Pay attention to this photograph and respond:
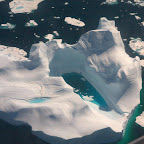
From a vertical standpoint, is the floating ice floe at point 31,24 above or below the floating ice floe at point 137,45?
below

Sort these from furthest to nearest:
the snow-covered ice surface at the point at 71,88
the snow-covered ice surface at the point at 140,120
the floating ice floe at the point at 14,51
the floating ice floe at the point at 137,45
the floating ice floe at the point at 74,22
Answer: the floating ice floe at the point at 74,22 < the floating ice floe at the point at 137,45 < the floating ice floe at the point at 14,51 < the snow-covered ice surface at the point at 140,120 < the snow-covered ice surface at the point at 71,88

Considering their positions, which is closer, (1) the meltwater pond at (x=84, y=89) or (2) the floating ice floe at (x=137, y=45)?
(1) the meltwater pond at (x=84, y=89)

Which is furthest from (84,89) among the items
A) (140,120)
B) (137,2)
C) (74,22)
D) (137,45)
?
(137,2)

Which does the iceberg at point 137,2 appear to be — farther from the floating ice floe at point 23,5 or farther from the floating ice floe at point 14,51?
the floating ice floe at point 14,51

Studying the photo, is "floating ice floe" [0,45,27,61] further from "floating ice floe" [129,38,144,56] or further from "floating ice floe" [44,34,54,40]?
"floating ice floe" [129,38,144,56]

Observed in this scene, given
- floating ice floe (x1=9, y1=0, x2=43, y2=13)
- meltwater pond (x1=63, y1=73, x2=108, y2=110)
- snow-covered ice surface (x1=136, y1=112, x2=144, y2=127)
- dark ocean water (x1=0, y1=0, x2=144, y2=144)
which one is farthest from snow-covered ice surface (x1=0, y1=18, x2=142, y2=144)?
floating ice floe (x1=9, y1=0, x2=43, y2=13)

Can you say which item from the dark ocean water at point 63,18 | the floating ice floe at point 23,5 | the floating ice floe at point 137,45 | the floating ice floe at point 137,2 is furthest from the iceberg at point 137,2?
the floating ice floe at point 23,5

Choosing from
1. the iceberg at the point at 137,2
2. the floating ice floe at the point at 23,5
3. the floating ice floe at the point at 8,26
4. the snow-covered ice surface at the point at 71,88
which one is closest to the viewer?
the snow-covered ice surface at the point at 71,88

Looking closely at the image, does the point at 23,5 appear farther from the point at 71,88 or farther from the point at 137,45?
the point at 71,88
